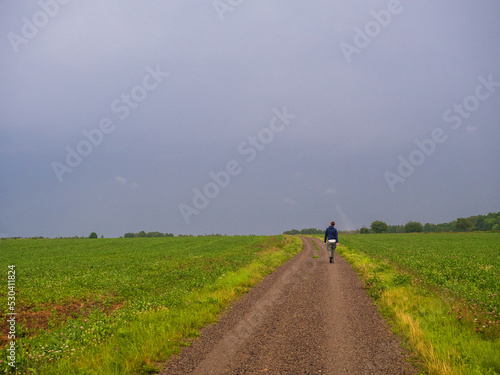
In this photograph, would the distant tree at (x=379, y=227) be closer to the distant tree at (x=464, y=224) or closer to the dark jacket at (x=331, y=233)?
the distant tree at (x=464, y=224)

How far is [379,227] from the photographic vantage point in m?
181

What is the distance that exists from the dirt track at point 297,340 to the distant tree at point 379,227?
18840cm

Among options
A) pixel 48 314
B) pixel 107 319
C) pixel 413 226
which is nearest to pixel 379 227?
pixel 413 226

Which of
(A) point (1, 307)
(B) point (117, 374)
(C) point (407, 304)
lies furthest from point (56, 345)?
(C) point (407, 304)

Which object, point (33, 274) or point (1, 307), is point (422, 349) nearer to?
point (1, 307)

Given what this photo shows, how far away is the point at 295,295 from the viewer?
1198cm

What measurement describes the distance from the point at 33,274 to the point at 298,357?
74.7 feet

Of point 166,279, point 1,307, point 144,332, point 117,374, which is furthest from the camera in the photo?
point 166,279

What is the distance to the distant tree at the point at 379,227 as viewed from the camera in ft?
593

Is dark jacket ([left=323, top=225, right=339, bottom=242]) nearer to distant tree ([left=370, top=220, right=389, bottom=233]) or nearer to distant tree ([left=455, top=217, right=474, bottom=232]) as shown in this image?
distant tree ([left=370, top=220, right=389, bottom=233])

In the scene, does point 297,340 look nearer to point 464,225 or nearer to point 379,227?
point 379,227

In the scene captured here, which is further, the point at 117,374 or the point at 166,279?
the point at 166,279

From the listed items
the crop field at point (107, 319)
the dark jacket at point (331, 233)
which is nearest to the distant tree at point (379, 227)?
the dark jacket at point (331, 233)

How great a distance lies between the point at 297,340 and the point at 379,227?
19420 centimetres
